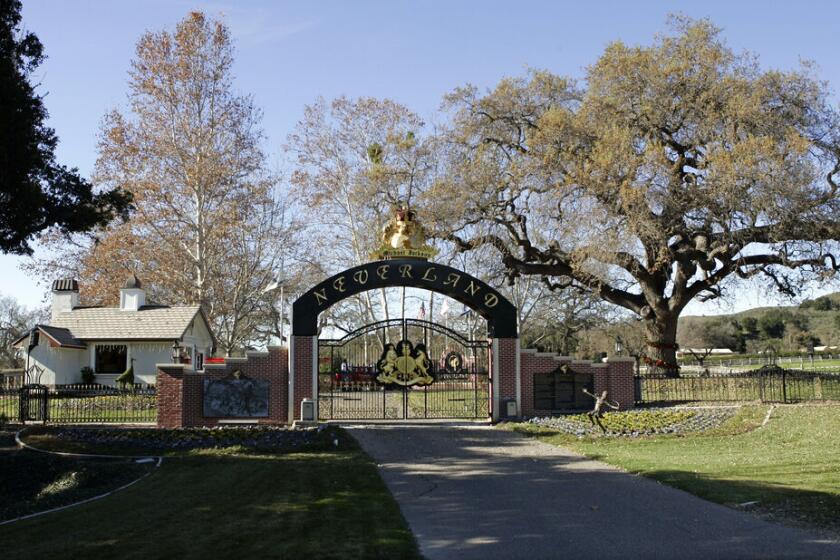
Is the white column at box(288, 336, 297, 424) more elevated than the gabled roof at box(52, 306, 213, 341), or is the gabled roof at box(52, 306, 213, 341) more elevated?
the gabled roof at box(52, 306, 213, 341)

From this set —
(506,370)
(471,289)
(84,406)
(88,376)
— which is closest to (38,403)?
(84,406)

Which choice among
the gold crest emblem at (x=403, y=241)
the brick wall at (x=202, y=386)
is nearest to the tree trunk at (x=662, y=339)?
the gold crest emblem at (x=403, y=241)

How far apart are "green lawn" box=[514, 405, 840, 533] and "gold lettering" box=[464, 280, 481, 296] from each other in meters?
4.29

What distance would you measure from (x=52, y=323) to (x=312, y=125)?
16290 mm

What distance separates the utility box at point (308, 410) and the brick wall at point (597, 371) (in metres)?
6.28

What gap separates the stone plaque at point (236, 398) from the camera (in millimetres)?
21484

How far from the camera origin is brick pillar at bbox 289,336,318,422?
21.7 m

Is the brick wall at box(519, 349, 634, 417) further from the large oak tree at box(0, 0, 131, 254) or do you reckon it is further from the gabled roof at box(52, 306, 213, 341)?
the gabled roof at box(52, 306, 213, 341)

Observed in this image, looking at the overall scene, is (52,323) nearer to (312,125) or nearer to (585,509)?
(312,125)

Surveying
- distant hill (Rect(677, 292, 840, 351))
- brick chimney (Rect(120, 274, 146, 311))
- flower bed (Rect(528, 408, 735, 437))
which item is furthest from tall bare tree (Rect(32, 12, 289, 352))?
distant hill (Rect(677, 292, 840, 351))

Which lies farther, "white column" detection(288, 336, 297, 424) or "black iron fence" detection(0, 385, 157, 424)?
"black iron fence" detection(0, 385, 157, 424)

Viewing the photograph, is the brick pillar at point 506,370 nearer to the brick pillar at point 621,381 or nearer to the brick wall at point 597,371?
the brick wall at point 597,371

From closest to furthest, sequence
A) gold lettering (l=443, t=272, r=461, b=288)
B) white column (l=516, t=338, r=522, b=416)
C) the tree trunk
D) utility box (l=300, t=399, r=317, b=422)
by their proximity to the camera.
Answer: utility box (l=300, t=399, r=317, b=422), white column (l=516, t=338, r=522, b=416), gold lettering (l=443, t=272, r=461, b=288), the tree trunk

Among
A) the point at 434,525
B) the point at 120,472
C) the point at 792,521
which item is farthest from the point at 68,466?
the point at 792,521
